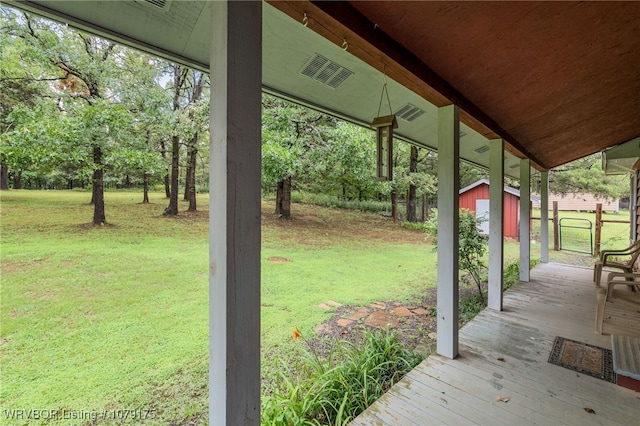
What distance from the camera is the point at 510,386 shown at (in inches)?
83.7

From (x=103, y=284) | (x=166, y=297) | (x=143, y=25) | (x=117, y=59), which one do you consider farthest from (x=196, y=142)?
(x=143, y=25)

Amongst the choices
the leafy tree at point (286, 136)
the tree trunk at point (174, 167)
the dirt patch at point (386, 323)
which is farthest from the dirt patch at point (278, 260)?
the tree trunk at point (174, 167)

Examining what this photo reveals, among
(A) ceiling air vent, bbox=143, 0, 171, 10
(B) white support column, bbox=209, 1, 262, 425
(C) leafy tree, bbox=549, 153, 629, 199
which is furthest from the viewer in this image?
(C) leafy tree, bbox=549, 153, 629, 199

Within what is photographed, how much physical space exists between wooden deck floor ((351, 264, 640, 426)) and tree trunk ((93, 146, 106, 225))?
871 cm

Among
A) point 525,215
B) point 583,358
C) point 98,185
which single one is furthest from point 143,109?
point 583,358

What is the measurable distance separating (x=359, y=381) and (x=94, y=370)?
2689 mm

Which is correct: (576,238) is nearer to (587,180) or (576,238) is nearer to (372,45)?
(587,180)

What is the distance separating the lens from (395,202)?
48.0 feet

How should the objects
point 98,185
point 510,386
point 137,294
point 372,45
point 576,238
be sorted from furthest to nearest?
1. point 576,238
2. point 98,185
3. point 137,294
4. point 510,386
5. point 372,45

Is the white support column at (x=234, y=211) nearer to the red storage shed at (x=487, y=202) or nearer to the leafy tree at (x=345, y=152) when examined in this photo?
the leafy tree at (x=345, y=152)

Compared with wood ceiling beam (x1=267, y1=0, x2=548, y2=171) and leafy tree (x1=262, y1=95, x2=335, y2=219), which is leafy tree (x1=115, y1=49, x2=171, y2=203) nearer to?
leafy tree (x1=262, y1=95, x2=335, y2=219)

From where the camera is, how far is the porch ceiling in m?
1.35

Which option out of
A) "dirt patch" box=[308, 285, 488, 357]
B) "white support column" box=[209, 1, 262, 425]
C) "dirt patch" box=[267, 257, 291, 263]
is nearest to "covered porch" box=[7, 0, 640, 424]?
"white support column" box=[209, 1, 262, 425]

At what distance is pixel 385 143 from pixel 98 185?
361 inches
